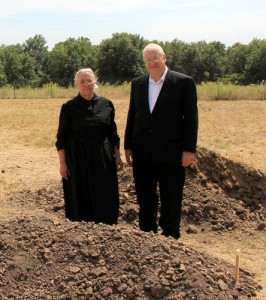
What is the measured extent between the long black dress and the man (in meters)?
0.24

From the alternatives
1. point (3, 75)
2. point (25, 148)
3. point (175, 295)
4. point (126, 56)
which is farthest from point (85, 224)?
point (3, 75)

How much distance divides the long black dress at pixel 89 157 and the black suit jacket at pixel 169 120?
0.37 meters

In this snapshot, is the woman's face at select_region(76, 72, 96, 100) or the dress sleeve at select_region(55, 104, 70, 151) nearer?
the woman's face at select_region(76, 72, 96, 100)

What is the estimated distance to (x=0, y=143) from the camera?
11.2 meters

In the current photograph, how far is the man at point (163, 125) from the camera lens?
384cm

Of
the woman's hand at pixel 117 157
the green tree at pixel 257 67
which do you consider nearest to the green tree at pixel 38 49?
the green tree at pixel 257 67

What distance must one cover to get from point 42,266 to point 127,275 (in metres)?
0.58

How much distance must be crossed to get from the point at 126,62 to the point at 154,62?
43.2 metres

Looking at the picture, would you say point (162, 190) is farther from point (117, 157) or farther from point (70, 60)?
point (70, 60)

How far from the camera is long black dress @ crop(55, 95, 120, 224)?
4137 millimetres

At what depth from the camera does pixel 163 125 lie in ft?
12.7

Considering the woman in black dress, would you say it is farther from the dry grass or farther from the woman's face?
the dry grass

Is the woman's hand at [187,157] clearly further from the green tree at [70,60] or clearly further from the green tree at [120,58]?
the green tree at [70,60]

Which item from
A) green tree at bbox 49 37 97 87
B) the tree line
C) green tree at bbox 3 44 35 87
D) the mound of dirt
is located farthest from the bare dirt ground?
green tree at bbox 3 44 35 87
